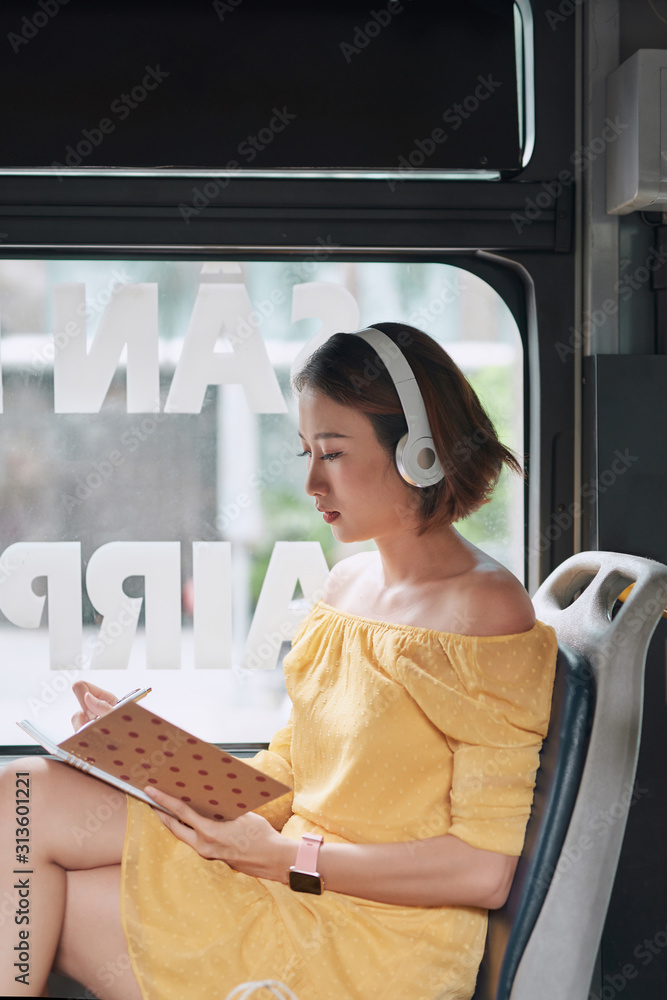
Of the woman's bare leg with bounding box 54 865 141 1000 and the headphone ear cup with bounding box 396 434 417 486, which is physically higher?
the headphone ear cup with bounding box 396 434 417 486

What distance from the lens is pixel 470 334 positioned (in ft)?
7.06

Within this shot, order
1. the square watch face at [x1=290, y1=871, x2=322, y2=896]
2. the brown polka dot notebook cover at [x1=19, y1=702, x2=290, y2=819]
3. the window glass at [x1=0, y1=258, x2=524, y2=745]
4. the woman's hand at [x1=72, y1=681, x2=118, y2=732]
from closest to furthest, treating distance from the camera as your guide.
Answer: the brown polka dot notebook cover at [x1=19, y1=702, x2=290, y2=819]
the square watch face at [x1=290, y1=871, x2=322, y2=896]
the woman's hand at [x1=72, y1=681, x2=118, y2=732]
the window glass at [x1=0, y1=258, x2=524, y2=745]

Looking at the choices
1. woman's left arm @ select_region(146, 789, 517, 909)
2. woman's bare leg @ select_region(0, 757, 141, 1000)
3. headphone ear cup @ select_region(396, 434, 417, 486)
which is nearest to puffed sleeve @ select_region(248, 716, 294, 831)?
woman's left arm @ select_region(146, 789, 517, 909)

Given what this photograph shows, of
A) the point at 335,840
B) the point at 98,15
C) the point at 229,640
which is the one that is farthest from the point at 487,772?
the point at 98,15

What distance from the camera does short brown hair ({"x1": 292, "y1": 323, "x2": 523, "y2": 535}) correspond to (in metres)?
1.58

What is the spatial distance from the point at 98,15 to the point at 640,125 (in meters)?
1.21

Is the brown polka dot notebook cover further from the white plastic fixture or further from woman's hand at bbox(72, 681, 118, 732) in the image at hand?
the white plastic fixture

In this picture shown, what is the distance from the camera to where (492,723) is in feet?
4.51

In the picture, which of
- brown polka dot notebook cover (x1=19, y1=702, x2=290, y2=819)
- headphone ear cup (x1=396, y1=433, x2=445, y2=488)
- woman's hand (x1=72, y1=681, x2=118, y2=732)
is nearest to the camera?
brown polka dot notebook cover (x1=19, y1=702, x2=290, y2=819)

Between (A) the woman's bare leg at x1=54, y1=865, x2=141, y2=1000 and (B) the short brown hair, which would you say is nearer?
(A) the woman's bare leg at x1=54, y1=865, x2=141, y2=1000

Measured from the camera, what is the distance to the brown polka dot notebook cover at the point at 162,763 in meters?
Result: 1.30

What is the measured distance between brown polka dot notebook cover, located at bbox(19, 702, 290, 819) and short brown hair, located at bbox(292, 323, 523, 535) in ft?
1.83

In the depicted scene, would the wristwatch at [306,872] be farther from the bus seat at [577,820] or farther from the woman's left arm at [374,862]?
the bus seat at [577,820]

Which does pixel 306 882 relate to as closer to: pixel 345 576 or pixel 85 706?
pixel 85 706
